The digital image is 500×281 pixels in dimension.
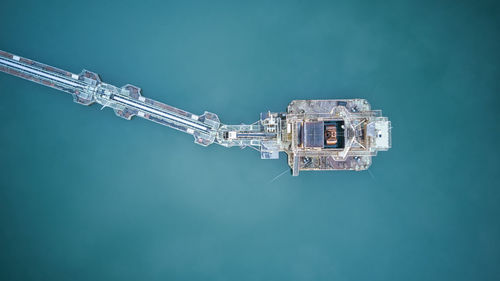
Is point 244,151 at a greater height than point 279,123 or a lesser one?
lesser

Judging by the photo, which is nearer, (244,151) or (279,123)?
(279,123)

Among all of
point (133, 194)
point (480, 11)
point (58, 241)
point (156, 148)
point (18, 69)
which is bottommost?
point (58, 241)

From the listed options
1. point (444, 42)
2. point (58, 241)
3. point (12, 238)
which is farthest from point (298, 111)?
point (12, 238)

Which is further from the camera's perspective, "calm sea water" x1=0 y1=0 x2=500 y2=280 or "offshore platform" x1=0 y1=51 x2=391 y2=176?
"calm sea water" x1=0 y1=0 x2=500 y2=280

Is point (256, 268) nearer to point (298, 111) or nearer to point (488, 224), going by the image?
point (298, 111)
